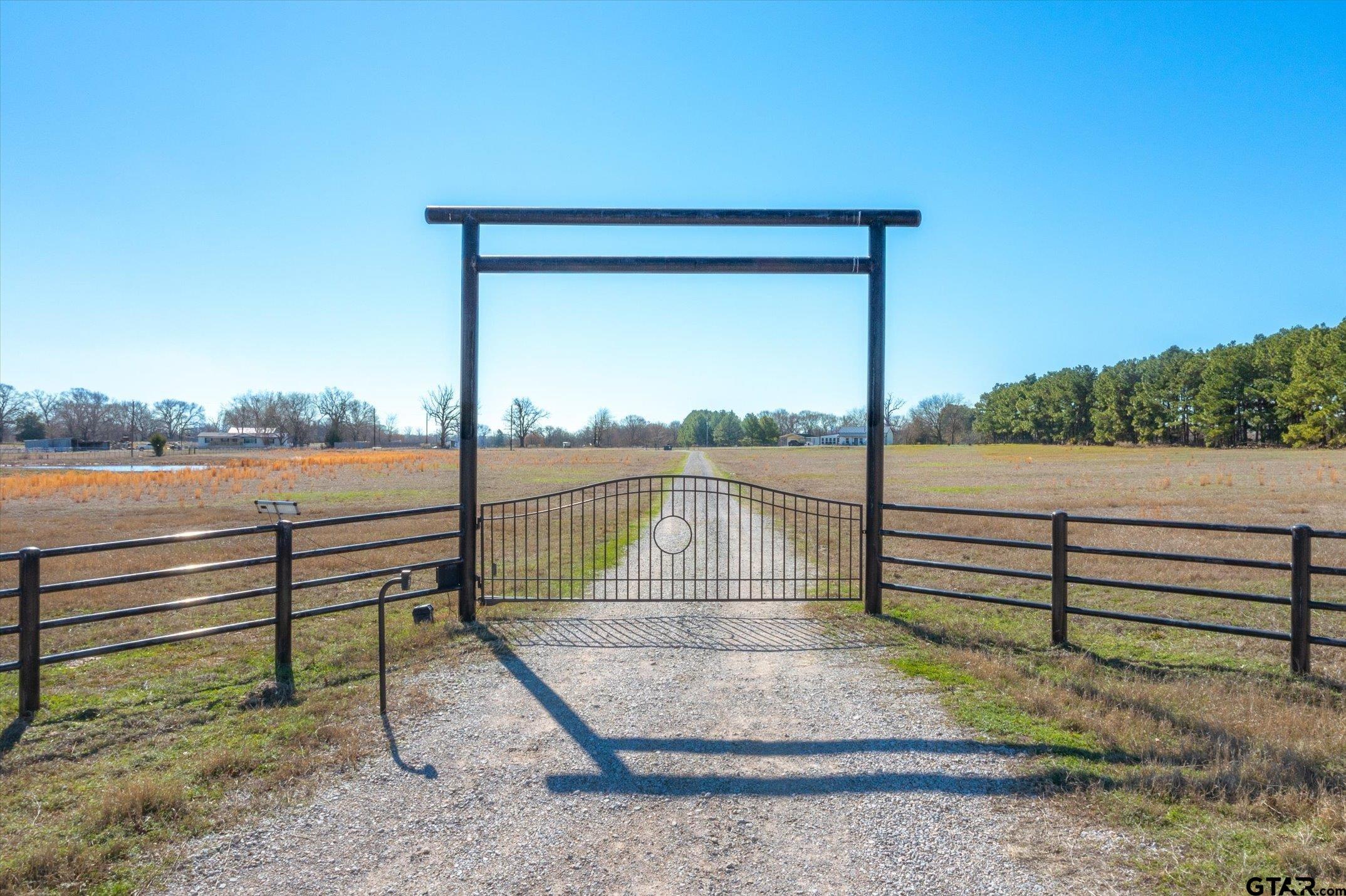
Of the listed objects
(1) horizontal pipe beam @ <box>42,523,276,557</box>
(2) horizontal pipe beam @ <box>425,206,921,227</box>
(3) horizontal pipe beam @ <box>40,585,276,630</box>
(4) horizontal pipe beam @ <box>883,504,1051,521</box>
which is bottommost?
(3) horizontal pipe beam @ <box>40,585,276,630</box>

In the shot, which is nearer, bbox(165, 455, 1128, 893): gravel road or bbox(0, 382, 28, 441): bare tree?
bbox(165, 455, 1128, 893): gravel road

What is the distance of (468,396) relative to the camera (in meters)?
8.19

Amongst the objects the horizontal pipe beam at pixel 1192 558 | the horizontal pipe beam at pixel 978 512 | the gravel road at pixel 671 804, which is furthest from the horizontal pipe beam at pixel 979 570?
the gravel road at pixel 671 804

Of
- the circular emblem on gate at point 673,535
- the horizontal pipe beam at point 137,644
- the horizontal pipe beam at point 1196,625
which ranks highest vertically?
the horizontal pipe beam at point 1196,625

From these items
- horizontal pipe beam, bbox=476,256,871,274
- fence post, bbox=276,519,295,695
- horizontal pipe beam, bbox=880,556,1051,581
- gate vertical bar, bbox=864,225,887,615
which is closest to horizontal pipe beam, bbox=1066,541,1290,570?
horizontal pipe beam, bbox=880,556,1051,581

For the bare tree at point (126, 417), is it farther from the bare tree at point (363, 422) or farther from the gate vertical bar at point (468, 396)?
the gate vertical bar at point (468, 396)

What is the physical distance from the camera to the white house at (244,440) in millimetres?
137375

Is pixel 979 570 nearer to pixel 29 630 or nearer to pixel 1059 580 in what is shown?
pixel 1059 580

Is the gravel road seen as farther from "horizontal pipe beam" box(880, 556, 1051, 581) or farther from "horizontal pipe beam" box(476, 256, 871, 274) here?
"horizontal pipe beam" box(476, 256, 871, 274)

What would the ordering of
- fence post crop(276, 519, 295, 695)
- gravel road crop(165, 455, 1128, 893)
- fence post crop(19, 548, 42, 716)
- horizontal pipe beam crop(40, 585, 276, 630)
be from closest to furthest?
gravel road crop(165, 455, 1128, 893)
fence post crop(19, 548, 42, 716)
horizontal pipe beam crop(40, 585, 276, 630)
fence post crop(276, 519, 295, 695)

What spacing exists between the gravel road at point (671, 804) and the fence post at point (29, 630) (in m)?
2.79

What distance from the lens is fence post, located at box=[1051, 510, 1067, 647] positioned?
6.98 m

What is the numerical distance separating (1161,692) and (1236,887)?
2752mm

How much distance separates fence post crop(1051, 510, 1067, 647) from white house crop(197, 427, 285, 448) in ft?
482
